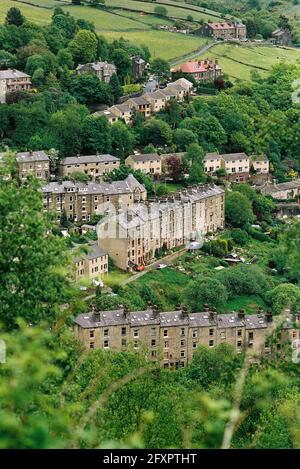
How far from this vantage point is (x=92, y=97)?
181 ft

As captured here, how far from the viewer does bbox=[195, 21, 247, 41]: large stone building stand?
75250 mm

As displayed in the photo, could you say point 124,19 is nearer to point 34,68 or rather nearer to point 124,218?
point 34,68

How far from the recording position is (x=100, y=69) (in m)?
57.8

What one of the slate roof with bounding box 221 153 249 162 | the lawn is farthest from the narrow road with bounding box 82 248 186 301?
→ the lawn

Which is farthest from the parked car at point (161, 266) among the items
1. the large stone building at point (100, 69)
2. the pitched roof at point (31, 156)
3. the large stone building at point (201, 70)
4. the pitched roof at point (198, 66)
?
the pitched roof at point (198, 66)

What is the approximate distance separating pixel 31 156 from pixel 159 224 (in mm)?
7943

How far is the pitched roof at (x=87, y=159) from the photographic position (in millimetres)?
46634

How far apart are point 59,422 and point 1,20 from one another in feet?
194

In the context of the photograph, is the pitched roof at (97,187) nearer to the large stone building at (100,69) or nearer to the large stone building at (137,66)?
the large stone building at (100,69)

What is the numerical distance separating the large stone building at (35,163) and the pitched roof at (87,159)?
3.66 feet

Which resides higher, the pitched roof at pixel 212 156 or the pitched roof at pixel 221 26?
the pitched roof at pixel 221 26

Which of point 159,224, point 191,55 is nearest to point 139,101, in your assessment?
point 191,55

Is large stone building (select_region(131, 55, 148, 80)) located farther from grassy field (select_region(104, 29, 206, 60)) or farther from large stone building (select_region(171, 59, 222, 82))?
grassy field (select_region(104, 29, 206, 60))

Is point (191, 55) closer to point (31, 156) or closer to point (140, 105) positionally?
point (140, 105)
